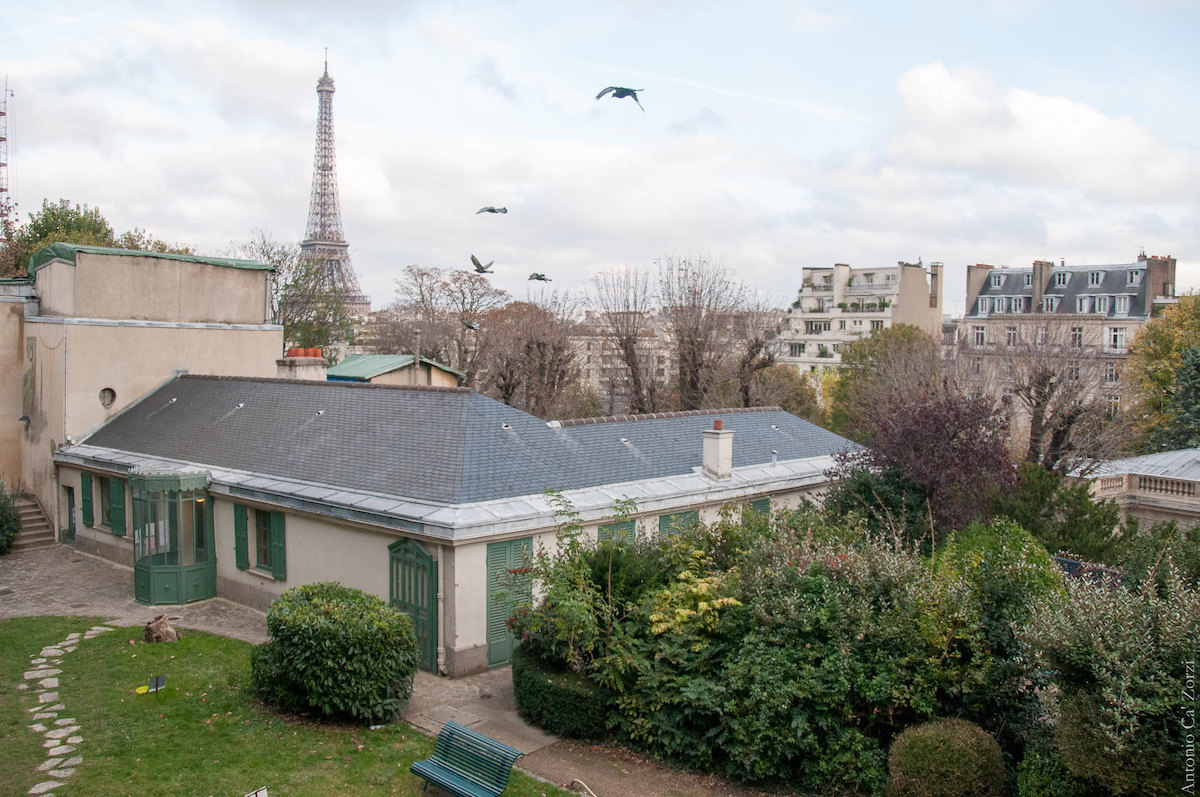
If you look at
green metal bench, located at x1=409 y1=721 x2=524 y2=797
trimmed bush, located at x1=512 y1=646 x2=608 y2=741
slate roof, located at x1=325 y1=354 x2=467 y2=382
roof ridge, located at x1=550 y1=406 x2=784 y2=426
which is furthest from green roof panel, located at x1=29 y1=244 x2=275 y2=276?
green metal bench, located at x1=409 y1=721 x2=524 y2=797

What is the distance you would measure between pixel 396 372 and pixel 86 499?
12.2m

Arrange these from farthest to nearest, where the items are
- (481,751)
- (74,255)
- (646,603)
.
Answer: (74,255), (646,603), (481,751)

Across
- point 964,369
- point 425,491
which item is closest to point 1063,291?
point 964,369

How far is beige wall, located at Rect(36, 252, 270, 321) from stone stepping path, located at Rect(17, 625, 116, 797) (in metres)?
11.4

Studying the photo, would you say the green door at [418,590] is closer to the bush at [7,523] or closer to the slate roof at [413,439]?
the slate roof at [413,439]

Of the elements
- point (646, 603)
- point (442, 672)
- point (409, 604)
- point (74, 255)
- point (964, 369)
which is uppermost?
Answer: point (74, 255)

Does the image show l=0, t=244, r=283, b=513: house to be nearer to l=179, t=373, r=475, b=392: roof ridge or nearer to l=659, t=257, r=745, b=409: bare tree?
l=179, t=373, r=475, b=392: roof ridge

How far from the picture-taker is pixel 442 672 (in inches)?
553

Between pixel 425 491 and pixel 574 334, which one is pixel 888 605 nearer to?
pixel 425 491

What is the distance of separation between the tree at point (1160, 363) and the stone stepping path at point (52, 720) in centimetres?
4149

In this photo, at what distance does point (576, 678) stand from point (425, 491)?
4.68 m

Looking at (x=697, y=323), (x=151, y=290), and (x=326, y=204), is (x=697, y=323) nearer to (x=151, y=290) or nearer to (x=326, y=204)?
(x=151, y=290)

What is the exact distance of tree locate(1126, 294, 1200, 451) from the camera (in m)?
39.6

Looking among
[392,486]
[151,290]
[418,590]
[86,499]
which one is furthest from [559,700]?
[151,290]
